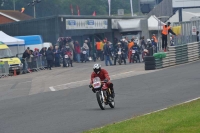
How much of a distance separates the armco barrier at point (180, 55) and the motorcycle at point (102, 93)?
13.8 metres

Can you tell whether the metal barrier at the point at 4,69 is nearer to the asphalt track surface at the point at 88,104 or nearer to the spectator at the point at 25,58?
the spectator at the point at 25,58

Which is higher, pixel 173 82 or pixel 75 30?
pixel 75 30

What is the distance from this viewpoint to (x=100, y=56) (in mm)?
43188

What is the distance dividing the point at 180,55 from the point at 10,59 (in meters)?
10.9

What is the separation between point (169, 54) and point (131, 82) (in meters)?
7.52

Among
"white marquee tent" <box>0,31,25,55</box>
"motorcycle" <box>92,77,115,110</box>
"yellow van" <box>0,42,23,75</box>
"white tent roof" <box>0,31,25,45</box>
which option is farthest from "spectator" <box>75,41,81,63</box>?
"motorcycle" <box>92,77,115,110</box>

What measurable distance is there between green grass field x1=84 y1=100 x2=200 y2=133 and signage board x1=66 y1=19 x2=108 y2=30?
98.7 feet

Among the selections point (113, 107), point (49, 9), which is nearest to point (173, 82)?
point (113, 107)

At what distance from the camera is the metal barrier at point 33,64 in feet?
117

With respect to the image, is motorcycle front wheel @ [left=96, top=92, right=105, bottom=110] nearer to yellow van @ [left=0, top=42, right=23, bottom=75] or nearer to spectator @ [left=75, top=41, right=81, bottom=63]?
yellow van @ [left=0, top=42, right=23, bottom=75]

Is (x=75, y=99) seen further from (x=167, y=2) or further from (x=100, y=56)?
(x=167, y=2)

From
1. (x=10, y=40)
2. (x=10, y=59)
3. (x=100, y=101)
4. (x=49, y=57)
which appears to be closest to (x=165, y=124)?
(x=100, y=101)

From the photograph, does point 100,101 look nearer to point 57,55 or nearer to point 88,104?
point 88,104

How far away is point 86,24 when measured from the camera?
4459 centimetres
